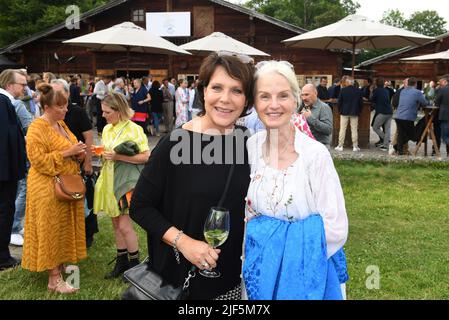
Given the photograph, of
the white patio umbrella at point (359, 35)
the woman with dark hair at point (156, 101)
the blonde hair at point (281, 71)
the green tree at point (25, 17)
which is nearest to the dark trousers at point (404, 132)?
the white patio umbrella at point (359, 35)

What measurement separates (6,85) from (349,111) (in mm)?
8490

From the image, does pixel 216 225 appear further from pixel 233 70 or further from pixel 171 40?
pixel 171 40

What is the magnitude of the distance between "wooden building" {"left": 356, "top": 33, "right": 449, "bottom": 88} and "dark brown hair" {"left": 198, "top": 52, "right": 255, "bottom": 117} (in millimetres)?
27447

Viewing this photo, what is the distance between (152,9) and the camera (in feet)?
73.0

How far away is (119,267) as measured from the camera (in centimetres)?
466

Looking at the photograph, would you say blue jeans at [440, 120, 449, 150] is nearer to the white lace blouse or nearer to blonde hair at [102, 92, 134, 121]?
blonde hair at [102, 92, 134, 121]

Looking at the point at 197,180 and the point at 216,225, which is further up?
the point at 197,180

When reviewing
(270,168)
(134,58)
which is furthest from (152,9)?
(270,168)

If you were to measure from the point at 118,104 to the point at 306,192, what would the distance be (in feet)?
9.59

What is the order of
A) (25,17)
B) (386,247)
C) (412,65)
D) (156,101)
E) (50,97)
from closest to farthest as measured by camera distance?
(50,97) < (386,247) < (156,101) < (412,65) < (25,17)

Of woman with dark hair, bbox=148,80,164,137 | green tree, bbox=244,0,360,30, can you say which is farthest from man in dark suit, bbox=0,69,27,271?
green tree, bbox=244,0,360,30

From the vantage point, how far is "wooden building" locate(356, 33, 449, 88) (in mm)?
27453

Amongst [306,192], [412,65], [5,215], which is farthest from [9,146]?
[412,65]

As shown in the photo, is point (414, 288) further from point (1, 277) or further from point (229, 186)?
point (1, 277)
